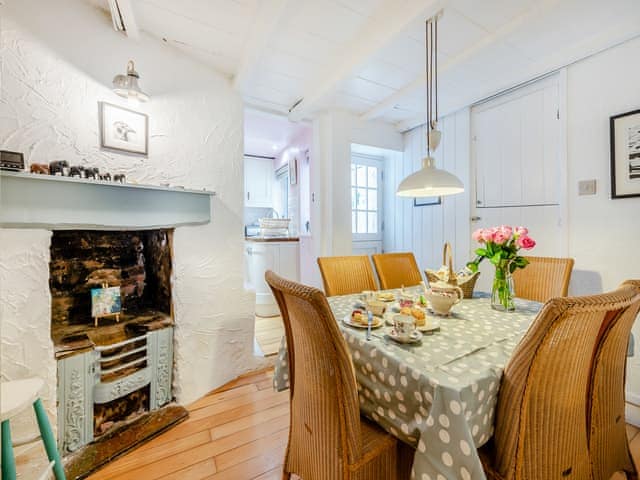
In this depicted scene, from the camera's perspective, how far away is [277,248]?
361 centimetres

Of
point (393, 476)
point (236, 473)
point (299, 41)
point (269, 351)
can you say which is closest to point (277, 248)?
point (269, 351)

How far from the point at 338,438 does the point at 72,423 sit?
143 cm

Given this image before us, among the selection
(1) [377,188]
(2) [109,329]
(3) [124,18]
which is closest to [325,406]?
(2) [109,329]

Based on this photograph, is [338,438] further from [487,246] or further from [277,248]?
[277,248]

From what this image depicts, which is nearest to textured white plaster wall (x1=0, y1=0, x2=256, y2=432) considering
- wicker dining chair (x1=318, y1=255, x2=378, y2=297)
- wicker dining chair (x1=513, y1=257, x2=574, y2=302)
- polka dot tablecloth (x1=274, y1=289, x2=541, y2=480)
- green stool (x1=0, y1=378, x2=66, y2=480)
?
green stool (x1=0, y1=378, x2=66, y2=480)

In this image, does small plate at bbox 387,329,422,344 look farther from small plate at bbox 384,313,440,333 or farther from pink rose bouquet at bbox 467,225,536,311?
pink rose bouquet at bbox 467,225,536,311

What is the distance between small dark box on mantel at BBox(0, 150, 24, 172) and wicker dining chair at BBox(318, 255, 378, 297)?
1591 millimetres

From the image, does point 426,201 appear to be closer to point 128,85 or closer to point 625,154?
point 625,154

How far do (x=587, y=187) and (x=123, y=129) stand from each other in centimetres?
302

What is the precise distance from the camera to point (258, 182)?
184 inches

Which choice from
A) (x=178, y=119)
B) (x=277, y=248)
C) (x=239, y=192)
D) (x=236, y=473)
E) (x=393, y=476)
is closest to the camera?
(x=393, y=476)

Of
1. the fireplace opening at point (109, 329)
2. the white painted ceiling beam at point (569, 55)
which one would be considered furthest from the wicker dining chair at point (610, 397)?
the fireplace opening at point (109, 329)

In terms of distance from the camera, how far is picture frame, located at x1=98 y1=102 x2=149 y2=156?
1.60 metres

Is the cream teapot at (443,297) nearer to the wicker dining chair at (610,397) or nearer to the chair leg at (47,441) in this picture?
the wicker dining chair at (610,397)
